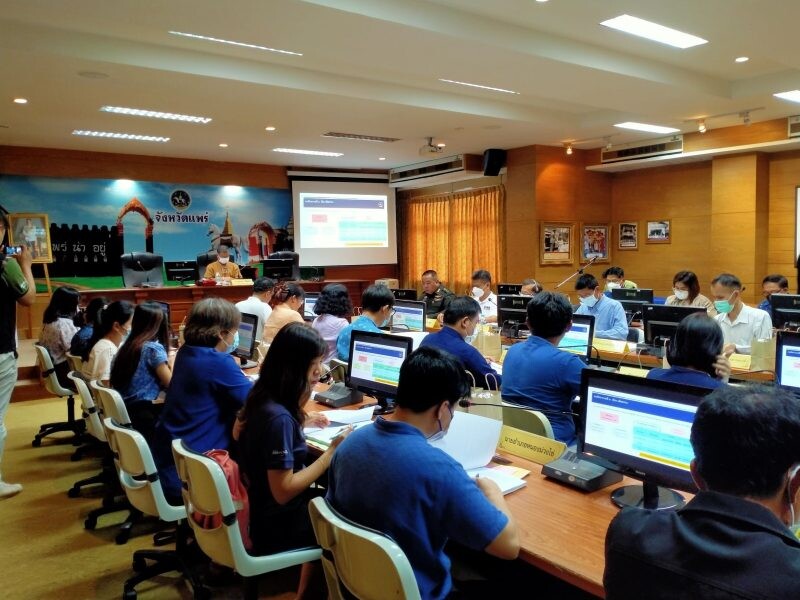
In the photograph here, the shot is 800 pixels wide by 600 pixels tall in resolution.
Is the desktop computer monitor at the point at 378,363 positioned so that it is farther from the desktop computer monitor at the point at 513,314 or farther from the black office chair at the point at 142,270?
the black office chair at the point at 142,270

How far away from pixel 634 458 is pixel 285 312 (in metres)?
3.51

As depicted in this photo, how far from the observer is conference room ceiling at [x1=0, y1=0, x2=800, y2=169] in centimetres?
Answer: 425

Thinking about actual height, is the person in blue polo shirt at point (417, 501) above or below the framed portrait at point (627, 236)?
below

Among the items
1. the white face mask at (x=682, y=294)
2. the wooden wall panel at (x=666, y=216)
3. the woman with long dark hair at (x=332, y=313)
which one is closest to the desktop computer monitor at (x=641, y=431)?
the woman with long dark hair at (x=332, y=313)

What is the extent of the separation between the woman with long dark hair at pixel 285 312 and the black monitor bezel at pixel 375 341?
5.52 ft

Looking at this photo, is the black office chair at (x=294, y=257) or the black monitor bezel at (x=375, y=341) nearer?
the black monitor bezel at (x=375, y=341)

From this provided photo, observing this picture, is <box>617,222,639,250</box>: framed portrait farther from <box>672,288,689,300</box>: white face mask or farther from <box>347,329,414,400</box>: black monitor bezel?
<box>347,329,414,400</box>: black monitor bezel

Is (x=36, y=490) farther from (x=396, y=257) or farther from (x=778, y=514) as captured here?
(x=396, y=257)

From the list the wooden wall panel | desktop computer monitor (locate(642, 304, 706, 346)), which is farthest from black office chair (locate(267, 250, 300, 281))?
desktop computer monitor (locate(642, 304, 706, 346))

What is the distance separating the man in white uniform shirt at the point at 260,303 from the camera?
5.59 metres

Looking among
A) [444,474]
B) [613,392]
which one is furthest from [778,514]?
[613,392]

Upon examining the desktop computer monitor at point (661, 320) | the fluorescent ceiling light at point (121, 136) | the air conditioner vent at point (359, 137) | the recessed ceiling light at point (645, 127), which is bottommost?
the desktop computer monitor at point (661, 320)

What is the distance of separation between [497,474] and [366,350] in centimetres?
127

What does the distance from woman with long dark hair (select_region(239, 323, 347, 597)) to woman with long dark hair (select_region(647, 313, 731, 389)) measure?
1.34m
